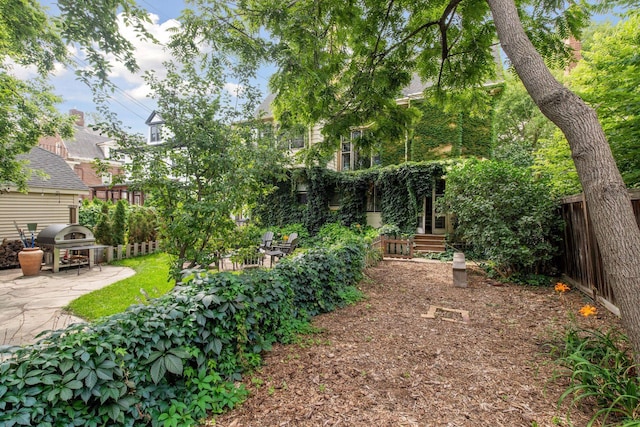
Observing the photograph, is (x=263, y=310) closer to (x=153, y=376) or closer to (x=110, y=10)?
(x=153, y=376)

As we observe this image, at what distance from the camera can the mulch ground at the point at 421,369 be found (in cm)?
238

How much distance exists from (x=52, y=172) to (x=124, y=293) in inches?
369

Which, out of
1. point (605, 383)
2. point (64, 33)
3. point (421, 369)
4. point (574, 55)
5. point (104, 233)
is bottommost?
point (421, 369)

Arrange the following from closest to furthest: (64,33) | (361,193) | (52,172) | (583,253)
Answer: (64,33) → (583,253) → (52,172) → (361,193)

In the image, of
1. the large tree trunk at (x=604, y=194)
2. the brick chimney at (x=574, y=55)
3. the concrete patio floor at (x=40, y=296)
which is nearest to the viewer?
the large tree trunk at (x=604, y=194)

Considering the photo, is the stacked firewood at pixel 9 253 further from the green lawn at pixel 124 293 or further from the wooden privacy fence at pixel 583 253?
the wooden privacy fence at pixel 583 253

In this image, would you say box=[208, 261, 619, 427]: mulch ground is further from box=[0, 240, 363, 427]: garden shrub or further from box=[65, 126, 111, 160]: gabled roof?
box=[65, 126, 111, 160]: gabled roof

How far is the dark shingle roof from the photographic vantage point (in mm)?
10945

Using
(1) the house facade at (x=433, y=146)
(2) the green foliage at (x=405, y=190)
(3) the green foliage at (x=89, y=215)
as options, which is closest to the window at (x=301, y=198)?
(1) the house facade at (x=433, y=146)

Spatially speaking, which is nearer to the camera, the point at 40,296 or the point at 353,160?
the point at 40,296

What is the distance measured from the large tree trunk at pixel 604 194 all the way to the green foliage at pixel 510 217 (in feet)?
14.4

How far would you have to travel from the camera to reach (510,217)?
668 centimetres

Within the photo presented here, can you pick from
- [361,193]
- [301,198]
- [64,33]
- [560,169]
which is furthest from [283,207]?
[64,33]

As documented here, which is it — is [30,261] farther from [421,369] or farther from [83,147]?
[83,147]
